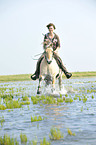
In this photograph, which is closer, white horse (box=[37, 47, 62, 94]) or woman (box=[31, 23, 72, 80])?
white horse (box=[37, 47, 62, 94])

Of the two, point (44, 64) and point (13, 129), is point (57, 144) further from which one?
point (44, 64)

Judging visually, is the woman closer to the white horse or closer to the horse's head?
the white horse

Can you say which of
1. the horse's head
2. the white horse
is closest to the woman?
the white horse

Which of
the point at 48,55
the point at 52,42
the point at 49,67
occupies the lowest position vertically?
the point at 49,67

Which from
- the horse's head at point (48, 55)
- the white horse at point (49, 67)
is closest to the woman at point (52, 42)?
the white horse at point (49, 67)

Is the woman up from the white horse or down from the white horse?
up

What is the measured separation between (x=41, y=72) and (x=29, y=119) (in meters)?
6.77

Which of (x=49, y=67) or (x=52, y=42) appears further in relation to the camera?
(x=52, y=42)

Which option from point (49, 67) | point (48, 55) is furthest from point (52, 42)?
point (49, 67)

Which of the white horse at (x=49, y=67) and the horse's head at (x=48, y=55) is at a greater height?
the horse's head at (x=48, y=55)

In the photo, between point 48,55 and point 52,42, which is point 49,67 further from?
point 52,42

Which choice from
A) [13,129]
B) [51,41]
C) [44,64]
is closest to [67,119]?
[13,129]

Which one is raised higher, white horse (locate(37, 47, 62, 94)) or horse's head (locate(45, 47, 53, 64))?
horse's head (locate(45, 47, 53, 64))

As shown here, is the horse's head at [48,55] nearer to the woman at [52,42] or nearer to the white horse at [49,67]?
the white horse at [49,67]
